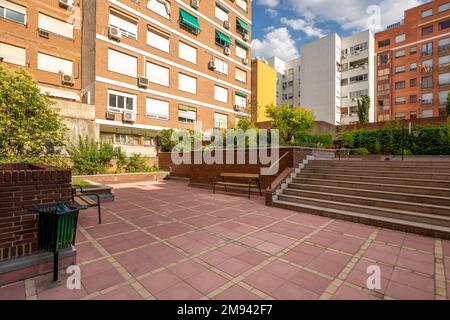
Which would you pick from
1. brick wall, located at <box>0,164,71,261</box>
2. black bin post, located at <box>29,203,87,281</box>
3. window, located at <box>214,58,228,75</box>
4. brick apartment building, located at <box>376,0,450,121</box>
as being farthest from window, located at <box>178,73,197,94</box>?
brick apartment building, located at <box>376,0,450,121</box>

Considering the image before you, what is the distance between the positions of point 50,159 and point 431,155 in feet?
77.7

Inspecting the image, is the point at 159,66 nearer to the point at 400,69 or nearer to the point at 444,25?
the point at 400,69

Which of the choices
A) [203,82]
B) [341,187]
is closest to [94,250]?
[341,187]

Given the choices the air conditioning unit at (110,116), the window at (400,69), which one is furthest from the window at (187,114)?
the window at (400,69)

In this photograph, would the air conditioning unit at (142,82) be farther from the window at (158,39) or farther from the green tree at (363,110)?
the green tree at (363,110)

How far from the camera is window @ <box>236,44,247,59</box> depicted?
27.4 m

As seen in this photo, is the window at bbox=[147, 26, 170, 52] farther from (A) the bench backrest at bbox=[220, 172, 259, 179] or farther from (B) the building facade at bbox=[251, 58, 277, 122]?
(A) the bench backrest at bbox=[220, 172, 259, 179]

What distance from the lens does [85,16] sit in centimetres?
1731

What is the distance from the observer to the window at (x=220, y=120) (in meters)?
24.5

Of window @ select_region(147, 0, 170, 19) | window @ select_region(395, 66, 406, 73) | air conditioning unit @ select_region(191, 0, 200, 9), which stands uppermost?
air conditioning unit @ select_region(191, 0, 200, 9)

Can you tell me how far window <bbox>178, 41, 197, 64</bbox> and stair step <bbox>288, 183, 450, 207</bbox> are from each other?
18.4 m

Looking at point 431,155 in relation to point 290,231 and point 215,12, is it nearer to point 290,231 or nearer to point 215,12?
point 290,231

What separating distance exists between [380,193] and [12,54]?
853 inches

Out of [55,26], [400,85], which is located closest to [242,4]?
[55,26]
